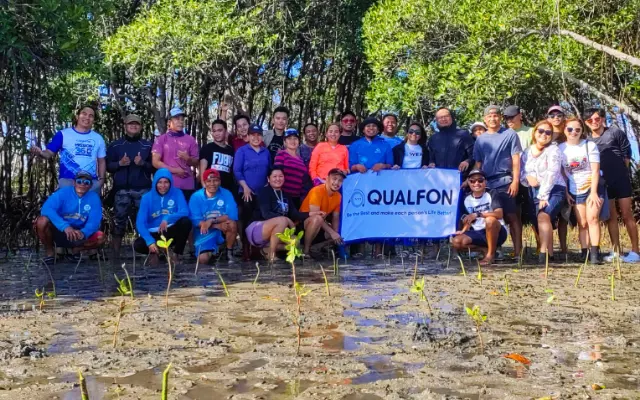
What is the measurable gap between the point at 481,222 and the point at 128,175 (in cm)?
395

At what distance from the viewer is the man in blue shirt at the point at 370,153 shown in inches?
330

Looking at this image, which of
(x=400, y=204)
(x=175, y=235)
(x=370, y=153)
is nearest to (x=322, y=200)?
(x=370, y=153)

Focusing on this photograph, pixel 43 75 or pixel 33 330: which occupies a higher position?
pixel 43 75

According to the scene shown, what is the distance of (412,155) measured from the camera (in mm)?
8391

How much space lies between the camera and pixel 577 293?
5.16m

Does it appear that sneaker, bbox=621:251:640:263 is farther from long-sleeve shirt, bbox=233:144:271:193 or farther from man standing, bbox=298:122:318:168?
long-sleeve shirt, bbox=233:144:271:193

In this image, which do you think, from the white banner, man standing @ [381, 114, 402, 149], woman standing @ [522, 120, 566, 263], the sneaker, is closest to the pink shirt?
the white banner

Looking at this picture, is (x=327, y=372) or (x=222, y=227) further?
(x=222, y=227)

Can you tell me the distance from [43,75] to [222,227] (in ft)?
8.99

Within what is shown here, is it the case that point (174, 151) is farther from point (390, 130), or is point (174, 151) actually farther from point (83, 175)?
point (390, 130)

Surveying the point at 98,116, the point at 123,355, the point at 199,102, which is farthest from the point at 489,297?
the point at 199,102

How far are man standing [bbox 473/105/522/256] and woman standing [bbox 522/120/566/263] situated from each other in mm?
185

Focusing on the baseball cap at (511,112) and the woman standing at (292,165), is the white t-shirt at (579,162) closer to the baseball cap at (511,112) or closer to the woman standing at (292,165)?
the baseball cap at (511,112)

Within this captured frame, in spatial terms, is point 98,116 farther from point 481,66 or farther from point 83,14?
point 481,66
